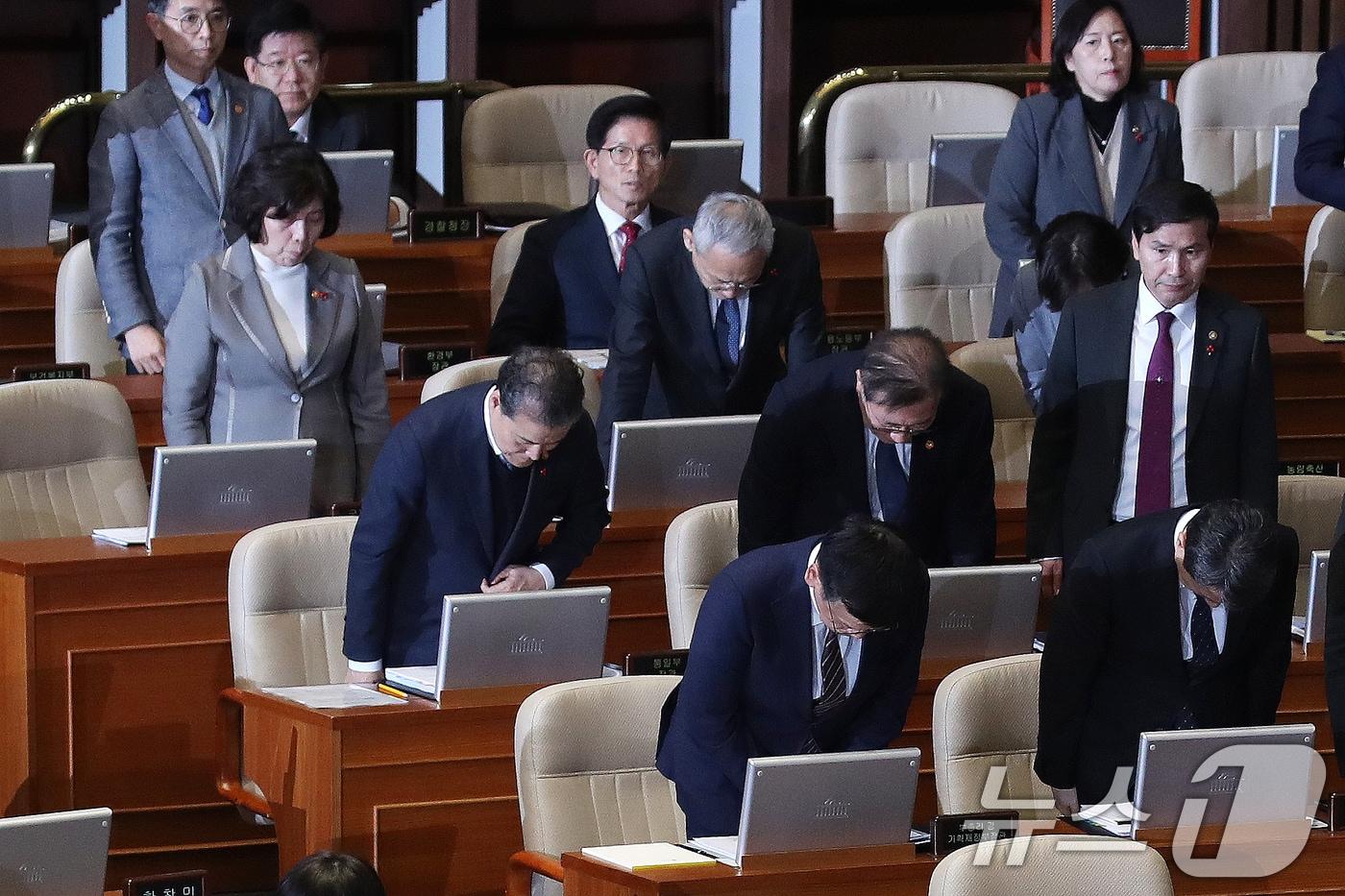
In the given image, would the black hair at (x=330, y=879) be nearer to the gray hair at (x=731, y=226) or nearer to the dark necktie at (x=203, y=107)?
the gray hair at (x=731, y=226)

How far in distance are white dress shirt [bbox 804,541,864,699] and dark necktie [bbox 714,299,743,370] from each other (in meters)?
1.24

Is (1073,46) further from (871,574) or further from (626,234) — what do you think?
(871,574)

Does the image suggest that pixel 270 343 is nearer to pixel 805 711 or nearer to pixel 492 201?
pixel 805 711

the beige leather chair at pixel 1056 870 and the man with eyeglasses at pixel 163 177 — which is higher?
the man with eyeglasses at pixel 163 177

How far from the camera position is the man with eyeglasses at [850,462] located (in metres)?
3.95

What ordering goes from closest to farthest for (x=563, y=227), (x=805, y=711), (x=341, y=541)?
(x=805, y=711) → (x=341, y=541) → (x=563, y=227)

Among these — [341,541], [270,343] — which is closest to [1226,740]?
[341,541]

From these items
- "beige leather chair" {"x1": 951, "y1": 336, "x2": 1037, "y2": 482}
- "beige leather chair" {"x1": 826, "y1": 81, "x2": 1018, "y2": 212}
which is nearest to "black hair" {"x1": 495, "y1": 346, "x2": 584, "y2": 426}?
"beige leather chair" {"x1": 951, "y1": 336, "x2": 1037, "y2": 482}

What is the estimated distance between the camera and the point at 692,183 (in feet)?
19.6

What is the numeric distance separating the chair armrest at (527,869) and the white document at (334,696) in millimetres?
350

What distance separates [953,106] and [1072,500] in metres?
2.37

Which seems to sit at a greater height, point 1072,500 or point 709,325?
point 709,325

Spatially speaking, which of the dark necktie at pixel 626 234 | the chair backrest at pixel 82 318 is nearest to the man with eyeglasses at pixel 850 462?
the dark necktie at pixel 626 234

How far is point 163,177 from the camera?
4797 millimetres
